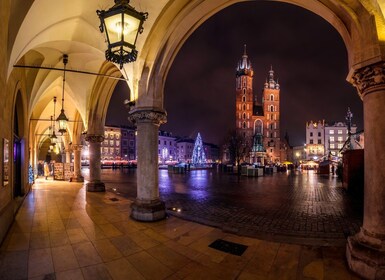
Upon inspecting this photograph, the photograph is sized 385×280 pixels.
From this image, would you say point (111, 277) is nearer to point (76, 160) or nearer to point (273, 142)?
point (76, 160)

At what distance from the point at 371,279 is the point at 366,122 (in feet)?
7.68

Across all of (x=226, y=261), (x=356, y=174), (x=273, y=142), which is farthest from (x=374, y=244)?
(x=273, y=142)

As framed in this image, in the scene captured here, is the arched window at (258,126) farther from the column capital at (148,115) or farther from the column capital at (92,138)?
the column capital at (148,115)

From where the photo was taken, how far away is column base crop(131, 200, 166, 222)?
628 centimetres

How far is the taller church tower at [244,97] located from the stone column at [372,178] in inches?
3121

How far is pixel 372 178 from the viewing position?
3.61 metres

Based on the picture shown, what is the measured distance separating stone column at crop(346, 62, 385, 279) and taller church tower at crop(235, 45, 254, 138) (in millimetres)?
79282

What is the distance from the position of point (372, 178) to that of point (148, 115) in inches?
203

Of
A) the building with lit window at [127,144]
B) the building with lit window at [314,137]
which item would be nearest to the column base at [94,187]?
the building with lit window at [127,144]

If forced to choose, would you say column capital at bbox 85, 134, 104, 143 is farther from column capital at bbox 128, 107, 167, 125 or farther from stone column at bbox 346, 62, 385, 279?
stone column at bbox 346, 62, 385, 279

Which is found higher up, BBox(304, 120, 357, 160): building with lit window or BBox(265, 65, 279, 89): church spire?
BBox(265, 65, 279, 89): church spire

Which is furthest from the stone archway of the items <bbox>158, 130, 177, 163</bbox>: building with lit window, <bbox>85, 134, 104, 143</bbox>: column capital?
<bbox>158, 130, 177, 163</bbox>: building with lit window

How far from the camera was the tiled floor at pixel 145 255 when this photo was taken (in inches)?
138

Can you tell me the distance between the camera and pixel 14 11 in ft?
16.2
